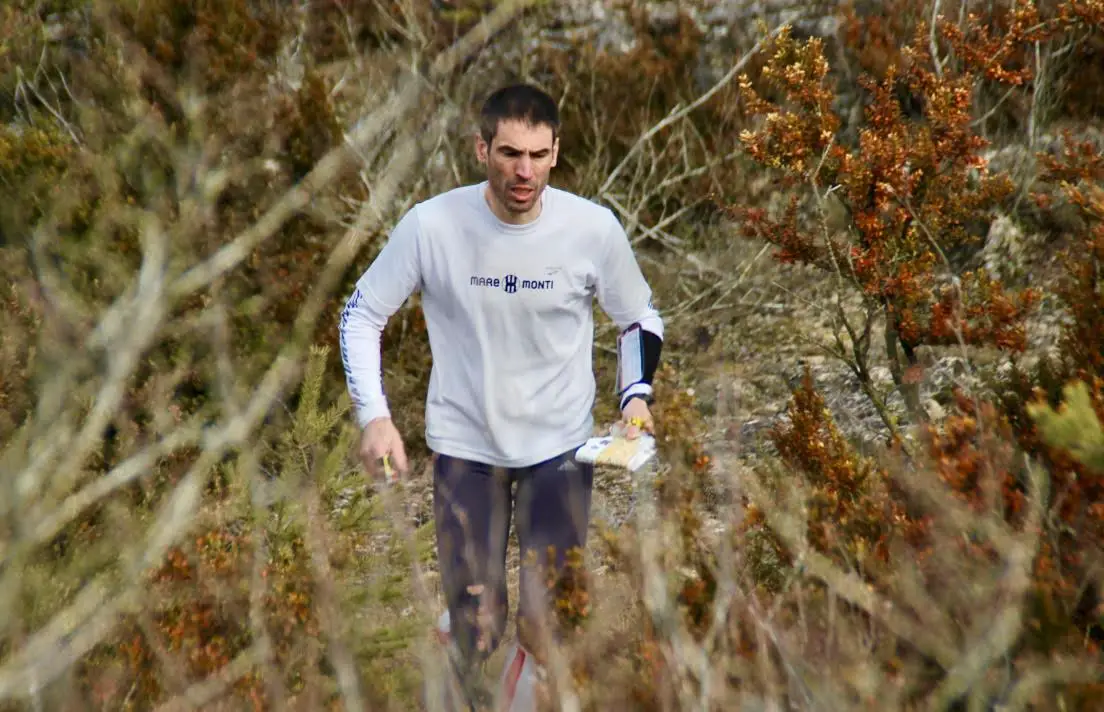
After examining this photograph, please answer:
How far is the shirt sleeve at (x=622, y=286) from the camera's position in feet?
12.1

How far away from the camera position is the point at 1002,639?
2.20m

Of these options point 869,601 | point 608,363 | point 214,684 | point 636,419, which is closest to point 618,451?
point 636,419

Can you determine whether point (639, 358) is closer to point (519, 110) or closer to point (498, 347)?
point (498, 347)

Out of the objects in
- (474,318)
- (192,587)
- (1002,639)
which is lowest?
(192,587)

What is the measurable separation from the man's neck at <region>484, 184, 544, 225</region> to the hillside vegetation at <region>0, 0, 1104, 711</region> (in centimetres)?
42

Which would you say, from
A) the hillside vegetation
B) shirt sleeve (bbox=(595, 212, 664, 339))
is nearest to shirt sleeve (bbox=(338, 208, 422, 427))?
the hillside vegetation

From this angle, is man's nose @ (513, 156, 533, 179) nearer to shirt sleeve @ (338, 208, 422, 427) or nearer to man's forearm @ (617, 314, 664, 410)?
shirt sleeve @ (338, 208, 422, 427)

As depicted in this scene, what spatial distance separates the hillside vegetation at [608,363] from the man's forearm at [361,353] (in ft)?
0.85

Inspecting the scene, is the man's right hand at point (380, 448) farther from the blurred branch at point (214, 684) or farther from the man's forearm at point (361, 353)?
the blurred branch at point (214, 684)

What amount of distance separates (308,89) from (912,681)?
5.36 meters

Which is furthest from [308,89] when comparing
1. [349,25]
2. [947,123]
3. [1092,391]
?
[1092,391]

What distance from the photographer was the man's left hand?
3.46 metres

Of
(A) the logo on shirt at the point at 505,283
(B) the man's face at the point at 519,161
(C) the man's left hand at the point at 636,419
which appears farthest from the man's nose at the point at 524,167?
(C) the man's left hand at the point at 636,419

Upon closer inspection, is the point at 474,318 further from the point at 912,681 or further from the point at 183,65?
the point at 183,65
